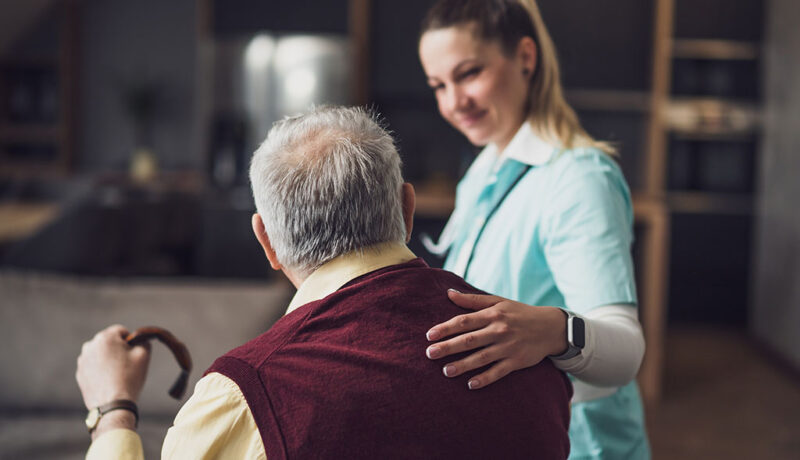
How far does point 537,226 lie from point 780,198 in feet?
13.2

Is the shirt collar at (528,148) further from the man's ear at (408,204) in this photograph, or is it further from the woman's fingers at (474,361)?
the woman's fingers at (474,361)

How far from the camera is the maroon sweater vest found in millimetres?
775

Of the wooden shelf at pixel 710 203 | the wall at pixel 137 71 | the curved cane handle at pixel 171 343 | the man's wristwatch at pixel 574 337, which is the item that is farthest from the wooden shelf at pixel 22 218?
the wooden shelf at pixel 710 203

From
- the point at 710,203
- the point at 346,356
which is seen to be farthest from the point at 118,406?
the point at 710,203

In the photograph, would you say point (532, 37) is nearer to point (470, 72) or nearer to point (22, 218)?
point (470, 72)

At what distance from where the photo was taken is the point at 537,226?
46.8 inches

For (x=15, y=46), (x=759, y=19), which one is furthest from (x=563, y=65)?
(x=15, y=46)

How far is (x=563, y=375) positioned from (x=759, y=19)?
4.83m

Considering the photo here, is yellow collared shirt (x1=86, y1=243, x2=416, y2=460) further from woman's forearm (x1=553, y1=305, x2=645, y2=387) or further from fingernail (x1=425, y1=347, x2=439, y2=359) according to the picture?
woman's forearm (x1=553, y1=305, x2=645, y2=387)

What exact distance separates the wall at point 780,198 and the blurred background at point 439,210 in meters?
0.02

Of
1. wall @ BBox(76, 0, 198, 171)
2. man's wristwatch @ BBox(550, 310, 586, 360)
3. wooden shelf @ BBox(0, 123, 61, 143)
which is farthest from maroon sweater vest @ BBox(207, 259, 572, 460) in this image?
wooden shelf @ BBox(0, 123, 61, 143)

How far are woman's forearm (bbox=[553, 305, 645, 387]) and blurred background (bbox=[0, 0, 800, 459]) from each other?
1.39 meters

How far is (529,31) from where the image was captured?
4.36 feet

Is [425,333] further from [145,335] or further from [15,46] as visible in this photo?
[15,46]
